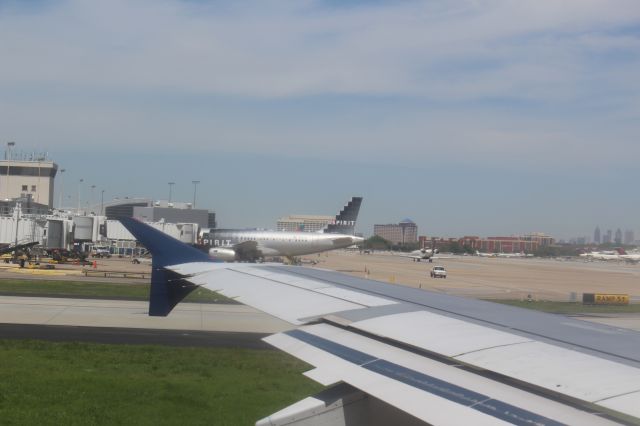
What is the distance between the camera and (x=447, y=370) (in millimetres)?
3736

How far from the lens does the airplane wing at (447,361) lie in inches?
119

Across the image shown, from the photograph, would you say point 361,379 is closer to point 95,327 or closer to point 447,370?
point 447,370

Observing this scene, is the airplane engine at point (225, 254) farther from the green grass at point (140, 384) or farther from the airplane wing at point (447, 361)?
the airplane wing at point (447, 361)

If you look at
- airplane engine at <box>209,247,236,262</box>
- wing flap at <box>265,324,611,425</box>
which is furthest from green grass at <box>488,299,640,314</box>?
wing flap at <box>265,324,611,425</box>

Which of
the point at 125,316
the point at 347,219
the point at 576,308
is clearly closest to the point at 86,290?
the point at 125,316

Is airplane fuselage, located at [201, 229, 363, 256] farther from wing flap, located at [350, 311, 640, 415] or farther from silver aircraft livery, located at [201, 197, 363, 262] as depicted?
wing flap, located at [350, 311, 640, 415]

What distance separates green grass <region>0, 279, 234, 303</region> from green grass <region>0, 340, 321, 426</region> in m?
11.0

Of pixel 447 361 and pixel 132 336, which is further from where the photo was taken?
pixel 132 336

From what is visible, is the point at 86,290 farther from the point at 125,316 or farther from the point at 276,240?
the point at 276,240

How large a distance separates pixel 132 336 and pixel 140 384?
5.93 m

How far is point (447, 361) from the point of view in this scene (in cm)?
396

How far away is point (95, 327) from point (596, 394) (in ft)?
55.9

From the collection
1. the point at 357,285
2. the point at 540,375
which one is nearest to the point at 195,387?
the point at 357,285

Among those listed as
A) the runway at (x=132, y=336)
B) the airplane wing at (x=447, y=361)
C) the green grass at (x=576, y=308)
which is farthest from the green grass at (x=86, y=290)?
the airplane wing at (x=447, y=361)
